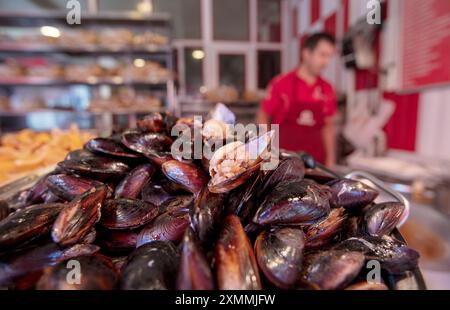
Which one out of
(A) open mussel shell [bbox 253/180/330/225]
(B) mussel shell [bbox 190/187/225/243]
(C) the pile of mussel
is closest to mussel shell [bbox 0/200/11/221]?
(C) the pile of mussel

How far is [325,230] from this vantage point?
64 centimetres

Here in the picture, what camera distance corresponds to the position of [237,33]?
5.53m

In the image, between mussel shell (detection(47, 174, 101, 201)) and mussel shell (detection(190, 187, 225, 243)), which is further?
mussel shell (detection(47, 174, 101, 201))

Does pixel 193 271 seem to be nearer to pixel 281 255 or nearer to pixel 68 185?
pixel 281 255

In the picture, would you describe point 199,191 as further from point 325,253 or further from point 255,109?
point 255,109

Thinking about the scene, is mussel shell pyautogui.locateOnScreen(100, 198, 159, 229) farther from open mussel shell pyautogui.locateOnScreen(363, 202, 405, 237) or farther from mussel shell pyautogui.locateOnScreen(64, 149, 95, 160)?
open mussel shell pyautogui.locateOnScreen(363, 202, 405, 237)

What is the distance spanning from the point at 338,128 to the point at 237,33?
3150 millimetres

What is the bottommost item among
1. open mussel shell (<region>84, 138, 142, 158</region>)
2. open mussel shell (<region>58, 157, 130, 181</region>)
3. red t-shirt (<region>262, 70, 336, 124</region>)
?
open mussel shell (<region>58, 157, 130, 181</region>)

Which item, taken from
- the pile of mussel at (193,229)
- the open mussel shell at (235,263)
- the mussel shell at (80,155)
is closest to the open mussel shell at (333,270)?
the pile of mussel at (193,229)

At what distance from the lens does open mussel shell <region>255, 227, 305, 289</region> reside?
19.1 inches

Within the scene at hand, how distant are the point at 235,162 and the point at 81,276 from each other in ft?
1.21

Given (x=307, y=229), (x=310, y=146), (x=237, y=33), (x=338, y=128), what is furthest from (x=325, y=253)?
(x=237, y=33)

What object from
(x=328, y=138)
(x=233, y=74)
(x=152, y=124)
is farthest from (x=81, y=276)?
(x=233, y=74)
